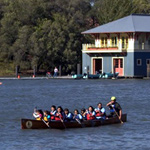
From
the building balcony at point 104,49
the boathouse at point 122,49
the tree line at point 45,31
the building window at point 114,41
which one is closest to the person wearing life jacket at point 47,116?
the boathouse at point 122,49

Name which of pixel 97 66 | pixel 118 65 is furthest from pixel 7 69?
pixel 118 65

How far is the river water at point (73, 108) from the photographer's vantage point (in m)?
33.6

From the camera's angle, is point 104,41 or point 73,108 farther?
point 104,41

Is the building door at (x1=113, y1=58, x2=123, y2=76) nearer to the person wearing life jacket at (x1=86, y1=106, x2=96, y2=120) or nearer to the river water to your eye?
the river water

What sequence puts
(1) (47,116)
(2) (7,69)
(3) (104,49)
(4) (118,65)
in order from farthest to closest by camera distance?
1. (2) (7,69)
2. (4) (118,65)
3. (3) (104,49)
4. (1) (47,116)

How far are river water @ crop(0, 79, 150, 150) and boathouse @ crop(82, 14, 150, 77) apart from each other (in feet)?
→ 14.0

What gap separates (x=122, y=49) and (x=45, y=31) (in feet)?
53.8

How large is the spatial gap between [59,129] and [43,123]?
1.19 metres

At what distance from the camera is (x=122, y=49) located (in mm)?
90875

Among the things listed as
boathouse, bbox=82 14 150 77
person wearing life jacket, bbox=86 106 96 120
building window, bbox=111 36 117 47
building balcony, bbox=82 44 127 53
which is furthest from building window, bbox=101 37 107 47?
person wearing life jacket, bbox=86 106 96 120

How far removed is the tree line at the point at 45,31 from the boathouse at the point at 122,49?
610 centimetres

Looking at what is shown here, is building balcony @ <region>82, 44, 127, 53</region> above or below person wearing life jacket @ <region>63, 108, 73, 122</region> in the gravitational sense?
above

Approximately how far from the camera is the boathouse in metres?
90.9

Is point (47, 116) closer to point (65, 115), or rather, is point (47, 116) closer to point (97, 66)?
point (65, 115)
